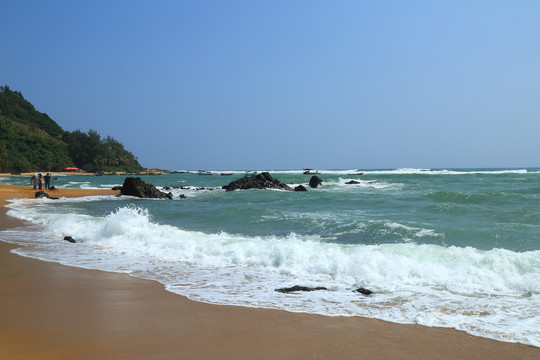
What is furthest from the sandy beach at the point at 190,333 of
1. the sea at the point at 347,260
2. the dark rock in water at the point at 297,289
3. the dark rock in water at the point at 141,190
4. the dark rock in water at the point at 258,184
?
the dark rock in water at the point at 258,184

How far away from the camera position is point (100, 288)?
5977mm

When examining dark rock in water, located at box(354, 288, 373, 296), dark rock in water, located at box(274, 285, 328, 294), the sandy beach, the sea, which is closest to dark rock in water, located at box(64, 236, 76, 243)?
the sea

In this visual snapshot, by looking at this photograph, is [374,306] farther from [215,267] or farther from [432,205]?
[432,205]

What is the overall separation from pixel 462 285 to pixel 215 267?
14.2ft

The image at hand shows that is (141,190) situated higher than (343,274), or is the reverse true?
(141,190)

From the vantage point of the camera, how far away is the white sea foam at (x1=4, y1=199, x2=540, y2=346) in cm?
499

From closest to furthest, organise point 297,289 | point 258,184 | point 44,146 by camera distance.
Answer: point 297,289 < point 258,184 < point 44,146

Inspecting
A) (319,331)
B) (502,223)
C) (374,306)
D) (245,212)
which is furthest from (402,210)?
(319,331)

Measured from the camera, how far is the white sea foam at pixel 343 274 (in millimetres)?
4992

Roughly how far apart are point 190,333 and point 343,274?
11.6 feet

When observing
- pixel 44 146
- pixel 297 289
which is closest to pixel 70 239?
pixel 297 289

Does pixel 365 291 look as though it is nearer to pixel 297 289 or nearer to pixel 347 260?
pixel 297 289

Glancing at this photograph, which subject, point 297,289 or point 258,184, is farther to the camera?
point 258,184

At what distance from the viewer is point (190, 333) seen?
13.6 feet
